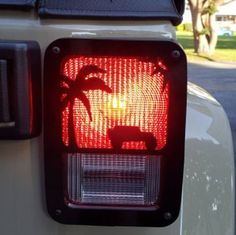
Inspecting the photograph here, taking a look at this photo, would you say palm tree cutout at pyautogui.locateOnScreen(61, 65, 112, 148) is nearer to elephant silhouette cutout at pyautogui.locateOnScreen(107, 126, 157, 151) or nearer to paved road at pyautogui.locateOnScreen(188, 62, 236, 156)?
elephant silhouette cutout at pyautogui.locateOnScreen(107, 126, 157, 151)

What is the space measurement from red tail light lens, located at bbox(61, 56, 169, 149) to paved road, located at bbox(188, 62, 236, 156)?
25.8ft

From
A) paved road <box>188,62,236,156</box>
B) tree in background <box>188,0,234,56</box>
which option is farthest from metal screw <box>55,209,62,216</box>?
tree in background <box>188,0,234,56</box>

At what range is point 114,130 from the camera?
1296mm

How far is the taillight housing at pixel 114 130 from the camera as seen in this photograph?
1.26m

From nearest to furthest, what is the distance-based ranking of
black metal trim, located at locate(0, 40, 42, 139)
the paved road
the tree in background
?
black metal trim, located at locate(0, 40, 42, 139) → the paved road → the tree in background

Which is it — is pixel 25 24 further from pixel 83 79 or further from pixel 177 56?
pixel 177 56

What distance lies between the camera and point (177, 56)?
125 centimetres

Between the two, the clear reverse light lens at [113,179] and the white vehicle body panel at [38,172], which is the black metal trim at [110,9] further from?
the clear reverse light lens at [113,179]

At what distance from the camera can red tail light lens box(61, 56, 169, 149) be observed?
1.27 metres

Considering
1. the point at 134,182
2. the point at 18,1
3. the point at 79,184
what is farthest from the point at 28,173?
the point at 18,1

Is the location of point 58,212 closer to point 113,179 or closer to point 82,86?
point 113,179

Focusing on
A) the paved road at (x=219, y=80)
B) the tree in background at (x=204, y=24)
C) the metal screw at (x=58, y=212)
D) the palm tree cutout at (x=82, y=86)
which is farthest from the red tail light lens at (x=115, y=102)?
the tree in background at (x=204, y=24)

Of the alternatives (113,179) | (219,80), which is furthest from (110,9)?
(219,80)

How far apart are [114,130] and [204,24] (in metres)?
26.4
